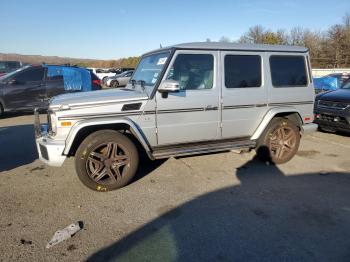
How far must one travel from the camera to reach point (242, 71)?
545 cm

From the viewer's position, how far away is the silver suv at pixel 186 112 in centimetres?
454

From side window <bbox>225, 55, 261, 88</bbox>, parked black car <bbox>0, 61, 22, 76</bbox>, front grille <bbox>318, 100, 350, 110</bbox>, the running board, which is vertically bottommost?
the running board

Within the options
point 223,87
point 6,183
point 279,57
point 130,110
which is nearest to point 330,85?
point 279,57

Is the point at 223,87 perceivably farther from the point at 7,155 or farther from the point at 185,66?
the point at 7,155

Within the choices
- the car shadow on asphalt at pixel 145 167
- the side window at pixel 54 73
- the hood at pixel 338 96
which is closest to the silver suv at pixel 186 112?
the car shadow on asphalt at pixel 145 167

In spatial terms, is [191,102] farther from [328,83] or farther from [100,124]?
[328,83]

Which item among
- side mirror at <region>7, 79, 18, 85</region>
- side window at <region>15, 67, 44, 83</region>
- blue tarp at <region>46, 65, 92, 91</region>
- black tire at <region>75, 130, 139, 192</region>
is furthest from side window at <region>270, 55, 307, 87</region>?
side mirror at <region>7, 79, 18, 85</region>

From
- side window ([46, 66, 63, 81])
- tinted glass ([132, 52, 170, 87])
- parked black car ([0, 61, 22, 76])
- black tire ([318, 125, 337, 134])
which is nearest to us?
tinted glass ([132, 52, 170, 87])

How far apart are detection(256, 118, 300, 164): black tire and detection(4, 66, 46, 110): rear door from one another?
346 inches

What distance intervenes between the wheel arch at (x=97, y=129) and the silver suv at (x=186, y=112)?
0.05 ft

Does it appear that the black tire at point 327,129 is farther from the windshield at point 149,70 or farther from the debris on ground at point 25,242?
the debris on ground at point 25,242

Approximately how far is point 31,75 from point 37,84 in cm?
39

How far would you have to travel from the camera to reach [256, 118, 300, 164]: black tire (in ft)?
19.1

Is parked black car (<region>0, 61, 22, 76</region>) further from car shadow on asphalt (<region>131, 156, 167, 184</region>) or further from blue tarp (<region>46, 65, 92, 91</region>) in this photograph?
car shadow on asphalt (<region>131, 156, 167, 184</region>)
